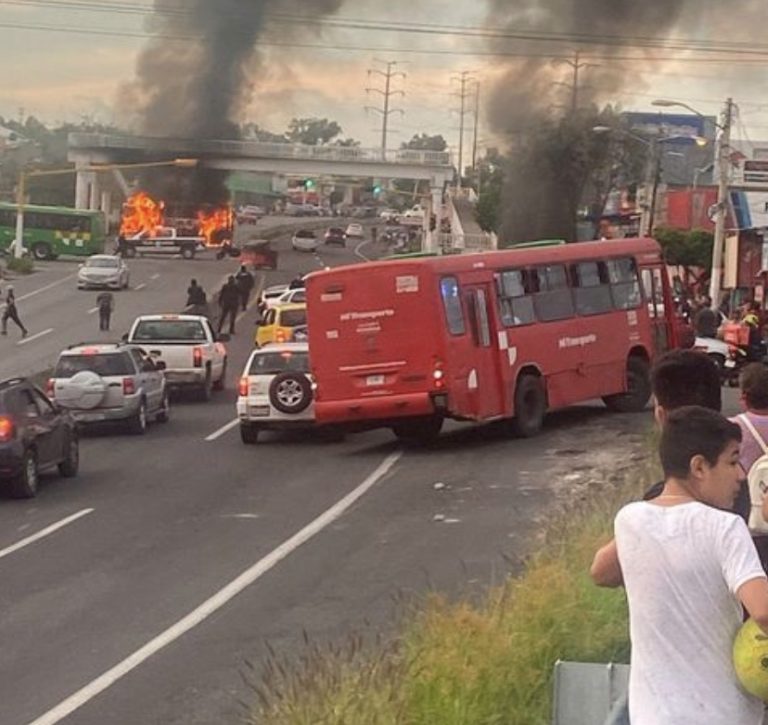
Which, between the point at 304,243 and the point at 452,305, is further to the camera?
the point at 304,243

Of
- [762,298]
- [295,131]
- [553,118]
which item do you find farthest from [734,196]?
[295,131]

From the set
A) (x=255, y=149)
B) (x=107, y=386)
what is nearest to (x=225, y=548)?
(x=107, y=386)

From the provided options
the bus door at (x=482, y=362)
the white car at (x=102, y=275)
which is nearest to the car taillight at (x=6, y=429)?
the bus door at (x=482, y=362)

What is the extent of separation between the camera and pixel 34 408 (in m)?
22.4

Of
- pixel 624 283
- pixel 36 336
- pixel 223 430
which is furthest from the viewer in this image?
pixel 36 336

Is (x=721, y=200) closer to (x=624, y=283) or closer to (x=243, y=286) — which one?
(x=243, y=286)

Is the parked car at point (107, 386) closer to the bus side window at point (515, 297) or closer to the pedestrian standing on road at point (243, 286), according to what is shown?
the bus side window at point (515, 297)

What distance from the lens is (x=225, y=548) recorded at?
56.6 feet

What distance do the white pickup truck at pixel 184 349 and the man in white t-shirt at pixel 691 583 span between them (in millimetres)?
28164

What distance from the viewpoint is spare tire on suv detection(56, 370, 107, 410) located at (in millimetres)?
27969

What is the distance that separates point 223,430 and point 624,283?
6780 mm

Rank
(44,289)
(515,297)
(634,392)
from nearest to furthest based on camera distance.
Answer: (515,297), (634,392), (44,289)

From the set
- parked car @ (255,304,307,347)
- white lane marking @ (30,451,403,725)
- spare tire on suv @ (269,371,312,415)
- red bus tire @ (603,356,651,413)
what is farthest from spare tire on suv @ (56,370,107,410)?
parked car @ (255,304,307,347)

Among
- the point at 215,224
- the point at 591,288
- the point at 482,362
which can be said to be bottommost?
the point at 215,224
